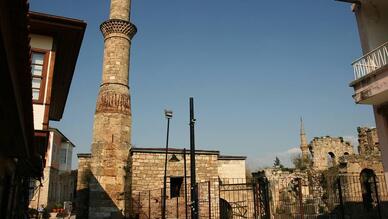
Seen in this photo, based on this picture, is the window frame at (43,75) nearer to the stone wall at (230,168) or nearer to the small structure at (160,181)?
→ the small structure at (160,181)

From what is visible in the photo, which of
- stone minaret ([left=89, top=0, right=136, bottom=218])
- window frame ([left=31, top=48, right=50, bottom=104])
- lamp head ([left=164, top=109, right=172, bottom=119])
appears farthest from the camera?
stone minaret ([left=89, top=0, right=136, bottom=218])

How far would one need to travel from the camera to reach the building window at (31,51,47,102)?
8.69 m

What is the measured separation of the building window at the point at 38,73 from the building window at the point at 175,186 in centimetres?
1259

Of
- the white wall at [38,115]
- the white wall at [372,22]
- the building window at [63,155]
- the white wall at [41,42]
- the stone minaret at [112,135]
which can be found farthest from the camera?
the building window at [63,155]

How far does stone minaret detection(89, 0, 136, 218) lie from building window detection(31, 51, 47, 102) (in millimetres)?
8878

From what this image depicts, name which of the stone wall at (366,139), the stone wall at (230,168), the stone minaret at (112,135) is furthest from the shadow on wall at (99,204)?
the stone wall at (366,139)

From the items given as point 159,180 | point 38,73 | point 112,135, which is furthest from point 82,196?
point 38,73

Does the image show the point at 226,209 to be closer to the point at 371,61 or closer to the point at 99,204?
the point at 99,204

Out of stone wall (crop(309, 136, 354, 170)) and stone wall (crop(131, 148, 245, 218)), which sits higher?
stone wall (crop(309, 136, 354, 170))

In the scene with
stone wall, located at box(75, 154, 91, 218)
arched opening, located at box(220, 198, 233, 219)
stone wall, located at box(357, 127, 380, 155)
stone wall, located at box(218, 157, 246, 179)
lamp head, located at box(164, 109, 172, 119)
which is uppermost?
stone wall, located at box(357, 127, 380, 155)

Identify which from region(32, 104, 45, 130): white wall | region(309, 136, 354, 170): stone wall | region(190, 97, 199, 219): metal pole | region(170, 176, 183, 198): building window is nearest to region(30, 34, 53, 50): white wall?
region(32, 104, 45, 130): white wall

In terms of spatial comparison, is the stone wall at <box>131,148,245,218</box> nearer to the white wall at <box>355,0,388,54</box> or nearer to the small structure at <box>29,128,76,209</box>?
the white wall at <box>355,0,388,54</box>

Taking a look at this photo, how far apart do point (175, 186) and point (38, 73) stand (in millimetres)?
13432

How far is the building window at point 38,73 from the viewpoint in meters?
8.69
